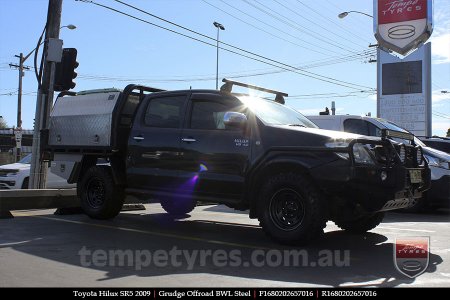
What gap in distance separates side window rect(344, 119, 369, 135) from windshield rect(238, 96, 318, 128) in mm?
3517

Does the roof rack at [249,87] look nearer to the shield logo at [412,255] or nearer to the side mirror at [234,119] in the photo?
the side mirror at [234,119]

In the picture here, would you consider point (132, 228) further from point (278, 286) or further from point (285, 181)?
point (278, 286)

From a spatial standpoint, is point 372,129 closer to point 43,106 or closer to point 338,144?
point 338,144

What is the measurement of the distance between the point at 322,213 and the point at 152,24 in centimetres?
1357

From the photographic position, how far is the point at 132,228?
7453mm

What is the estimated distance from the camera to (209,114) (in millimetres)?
6879

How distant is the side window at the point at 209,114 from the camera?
6.72 m

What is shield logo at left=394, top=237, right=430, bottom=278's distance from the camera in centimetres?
498

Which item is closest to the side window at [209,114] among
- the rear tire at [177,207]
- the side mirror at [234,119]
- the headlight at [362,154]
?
the side mirror at [234,119]

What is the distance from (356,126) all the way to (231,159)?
5089mm

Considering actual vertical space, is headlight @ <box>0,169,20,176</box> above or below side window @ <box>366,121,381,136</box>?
below

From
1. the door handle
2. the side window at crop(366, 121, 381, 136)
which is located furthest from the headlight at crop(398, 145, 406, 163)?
the side window at crop(366, 121, 381, 136)

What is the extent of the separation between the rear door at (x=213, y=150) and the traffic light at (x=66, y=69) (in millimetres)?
4901

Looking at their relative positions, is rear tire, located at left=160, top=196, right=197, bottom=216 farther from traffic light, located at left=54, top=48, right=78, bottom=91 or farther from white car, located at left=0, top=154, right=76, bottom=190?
white car, located at left=0, top=154, right=76, bottom=190
